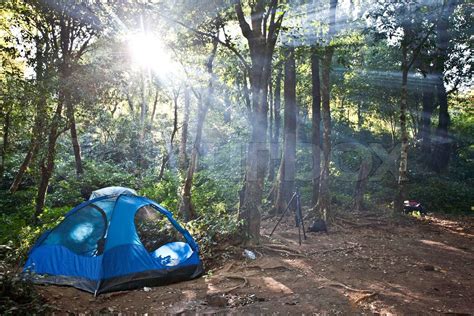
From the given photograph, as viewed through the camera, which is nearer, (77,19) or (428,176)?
(77,19)

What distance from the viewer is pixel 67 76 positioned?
1113 centimetres

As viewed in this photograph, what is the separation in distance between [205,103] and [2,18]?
26.4 ft

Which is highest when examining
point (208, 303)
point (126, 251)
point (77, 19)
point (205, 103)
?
point (77, 19)

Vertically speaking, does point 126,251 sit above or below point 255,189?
below

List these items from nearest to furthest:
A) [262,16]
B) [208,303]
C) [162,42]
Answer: [208,303] → [262,16] → [162,42]

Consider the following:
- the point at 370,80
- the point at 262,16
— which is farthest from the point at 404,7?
the point at 370,80

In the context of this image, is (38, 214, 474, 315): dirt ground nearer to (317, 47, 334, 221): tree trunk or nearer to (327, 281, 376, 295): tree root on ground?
(327, 281, 376, 295): tree root on ground

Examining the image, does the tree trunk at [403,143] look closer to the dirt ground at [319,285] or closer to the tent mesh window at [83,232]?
the dirt ground at [319,285]

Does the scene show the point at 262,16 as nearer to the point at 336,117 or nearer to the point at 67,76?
the point at 67,76

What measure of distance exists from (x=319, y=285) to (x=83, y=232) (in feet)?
15.9

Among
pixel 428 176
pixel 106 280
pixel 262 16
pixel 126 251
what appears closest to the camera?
pixel 106 280

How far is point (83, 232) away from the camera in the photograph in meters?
7.49

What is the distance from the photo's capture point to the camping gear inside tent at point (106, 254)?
6559 mm

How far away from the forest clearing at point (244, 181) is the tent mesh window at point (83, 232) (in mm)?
34
